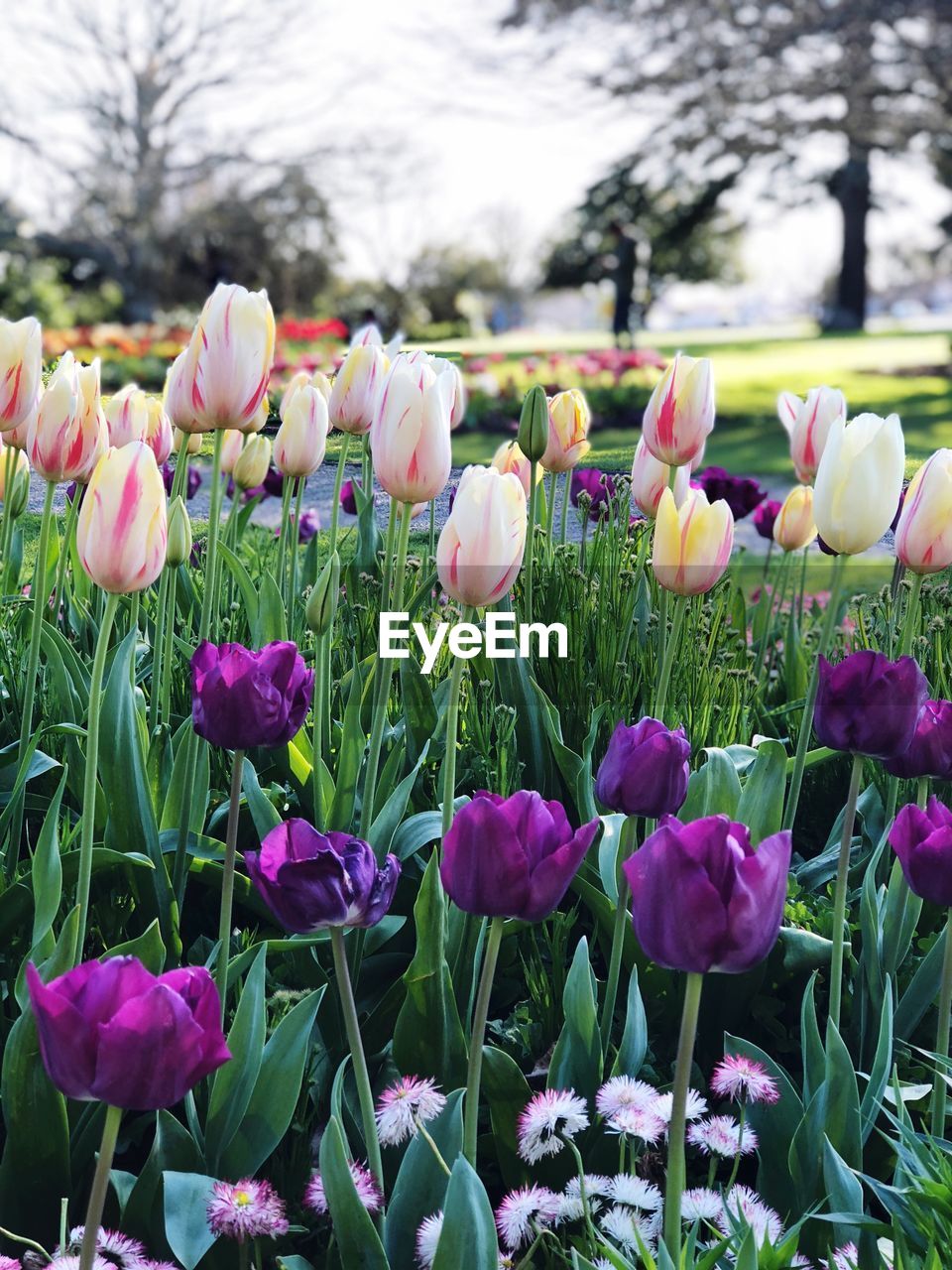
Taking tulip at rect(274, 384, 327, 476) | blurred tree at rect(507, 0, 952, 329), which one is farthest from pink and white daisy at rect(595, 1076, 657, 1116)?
blurred tree at rect(507, 0, 952, 329)

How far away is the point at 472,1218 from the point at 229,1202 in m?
0.28

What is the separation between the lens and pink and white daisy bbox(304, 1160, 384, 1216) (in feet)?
4.19

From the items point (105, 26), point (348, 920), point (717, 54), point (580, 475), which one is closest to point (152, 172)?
point (105, 26)

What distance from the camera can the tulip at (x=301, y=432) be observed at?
2326mm

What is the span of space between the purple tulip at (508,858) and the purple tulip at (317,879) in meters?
0.09

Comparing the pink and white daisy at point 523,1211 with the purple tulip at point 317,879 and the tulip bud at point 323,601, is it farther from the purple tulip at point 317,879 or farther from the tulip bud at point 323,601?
the tulip bud at point 323,601

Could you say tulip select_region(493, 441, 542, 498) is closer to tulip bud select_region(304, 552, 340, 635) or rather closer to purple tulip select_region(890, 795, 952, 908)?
tulip bud select_region(304, 552, 340, 635)

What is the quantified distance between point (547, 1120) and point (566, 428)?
1344mm

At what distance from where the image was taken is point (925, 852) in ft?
A: 4.55

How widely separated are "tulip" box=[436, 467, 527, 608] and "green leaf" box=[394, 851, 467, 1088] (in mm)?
344

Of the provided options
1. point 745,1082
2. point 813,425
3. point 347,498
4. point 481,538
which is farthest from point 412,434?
point 347,498

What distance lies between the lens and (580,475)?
9.61 feet

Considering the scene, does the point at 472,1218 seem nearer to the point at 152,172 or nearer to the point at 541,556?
the point at 541,556

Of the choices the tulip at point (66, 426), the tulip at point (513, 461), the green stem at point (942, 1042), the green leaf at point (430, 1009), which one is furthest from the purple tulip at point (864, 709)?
the tulip at point (66, 426)
